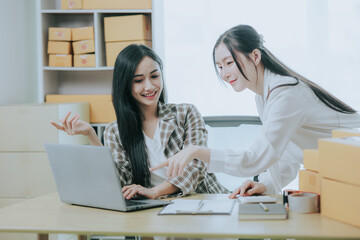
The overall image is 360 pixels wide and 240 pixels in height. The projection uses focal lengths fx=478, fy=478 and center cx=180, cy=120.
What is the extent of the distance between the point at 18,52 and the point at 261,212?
8.64ft

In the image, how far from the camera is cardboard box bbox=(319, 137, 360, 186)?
1213 mm

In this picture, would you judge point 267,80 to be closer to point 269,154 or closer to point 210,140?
point 269,154

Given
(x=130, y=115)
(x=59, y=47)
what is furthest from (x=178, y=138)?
(x=59, y=47)

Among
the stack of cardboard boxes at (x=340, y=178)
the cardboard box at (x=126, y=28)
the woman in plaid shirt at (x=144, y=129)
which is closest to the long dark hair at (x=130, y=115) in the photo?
the woman in plaid shirt at (x=144, y=129)

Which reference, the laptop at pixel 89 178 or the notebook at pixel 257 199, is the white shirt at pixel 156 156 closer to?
the laptop at pixel 89 178

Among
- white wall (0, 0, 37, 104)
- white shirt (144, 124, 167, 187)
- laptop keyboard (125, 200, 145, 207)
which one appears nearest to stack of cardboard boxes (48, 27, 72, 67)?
white wall (0, 0, 37, 104)

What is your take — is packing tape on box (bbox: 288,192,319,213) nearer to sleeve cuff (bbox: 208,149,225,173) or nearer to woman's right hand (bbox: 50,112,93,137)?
sleeve cuff (bbox: 208,149,225,173)

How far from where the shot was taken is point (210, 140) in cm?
231

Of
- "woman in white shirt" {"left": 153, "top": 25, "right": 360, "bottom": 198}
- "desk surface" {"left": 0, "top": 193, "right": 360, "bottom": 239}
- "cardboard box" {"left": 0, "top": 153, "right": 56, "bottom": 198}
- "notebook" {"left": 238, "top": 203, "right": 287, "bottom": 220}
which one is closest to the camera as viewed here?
"desk surface" {"left": 0, "top": 193, "right": 360, "bottom": 239}

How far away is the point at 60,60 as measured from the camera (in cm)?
341

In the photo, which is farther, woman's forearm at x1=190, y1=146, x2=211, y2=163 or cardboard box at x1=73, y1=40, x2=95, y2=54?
cardboard box at x1=73, y1=40, x2=95, y2=54

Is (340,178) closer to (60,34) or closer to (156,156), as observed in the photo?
(156,156)

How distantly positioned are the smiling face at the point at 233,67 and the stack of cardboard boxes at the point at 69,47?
5.69ft

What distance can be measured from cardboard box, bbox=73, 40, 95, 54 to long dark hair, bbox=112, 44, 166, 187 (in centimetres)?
144
